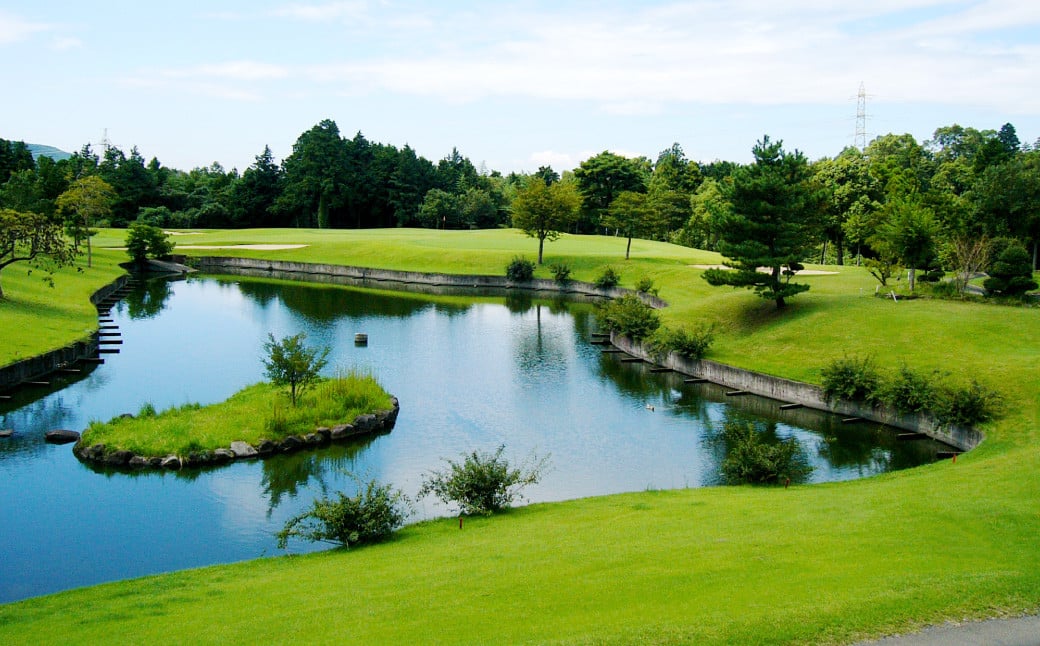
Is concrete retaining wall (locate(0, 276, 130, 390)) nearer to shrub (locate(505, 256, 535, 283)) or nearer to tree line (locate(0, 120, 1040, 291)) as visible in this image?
tree line (locate(0, 120, 1040, 291))

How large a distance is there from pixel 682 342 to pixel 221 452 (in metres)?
25.3

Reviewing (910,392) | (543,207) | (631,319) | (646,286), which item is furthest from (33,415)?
(543,207)

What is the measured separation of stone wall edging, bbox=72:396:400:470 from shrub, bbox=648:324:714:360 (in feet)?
64.8

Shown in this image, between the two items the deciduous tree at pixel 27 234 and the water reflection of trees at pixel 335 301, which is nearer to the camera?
the deciduous tree at pixel 27 234

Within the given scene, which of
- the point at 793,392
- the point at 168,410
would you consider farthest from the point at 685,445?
the point at 168,410

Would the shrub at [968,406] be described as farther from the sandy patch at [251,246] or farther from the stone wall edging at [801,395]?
the sandy patch at [251,246]

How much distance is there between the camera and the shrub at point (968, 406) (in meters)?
29.5

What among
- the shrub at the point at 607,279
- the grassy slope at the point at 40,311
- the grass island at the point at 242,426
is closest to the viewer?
the grass island at the point at 242,426

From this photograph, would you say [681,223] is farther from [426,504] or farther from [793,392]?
[426,504]

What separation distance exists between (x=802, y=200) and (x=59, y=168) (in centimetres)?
11933

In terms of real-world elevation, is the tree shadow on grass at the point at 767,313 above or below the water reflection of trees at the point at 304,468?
above

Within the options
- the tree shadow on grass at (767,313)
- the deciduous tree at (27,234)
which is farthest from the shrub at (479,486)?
the deciduous tree at (27,234)

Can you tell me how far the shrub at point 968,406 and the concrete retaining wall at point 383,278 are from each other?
38293 mm

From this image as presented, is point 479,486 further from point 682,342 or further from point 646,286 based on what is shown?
point 646,286
